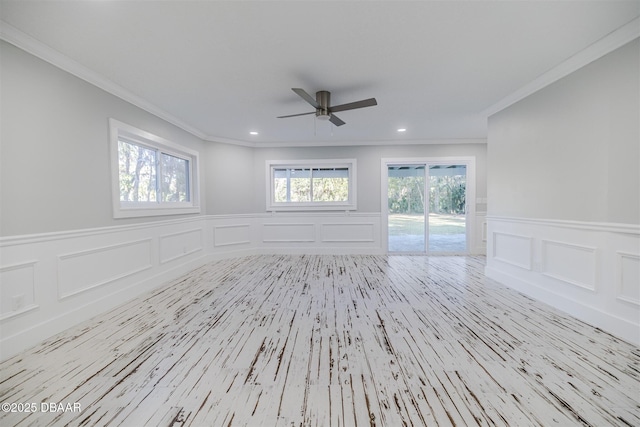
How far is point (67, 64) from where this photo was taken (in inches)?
96.7

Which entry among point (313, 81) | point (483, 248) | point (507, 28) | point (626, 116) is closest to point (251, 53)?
point (313, 81)

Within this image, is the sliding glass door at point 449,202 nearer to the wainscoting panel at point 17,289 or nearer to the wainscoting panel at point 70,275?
the wainscoting panel at point 70,275

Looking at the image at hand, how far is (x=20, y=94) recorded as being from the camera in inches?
84.0

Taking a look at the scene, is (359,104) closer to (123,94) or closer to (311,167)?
(123,94)

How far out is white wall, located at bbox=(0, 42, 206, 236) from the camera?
6.77 ft

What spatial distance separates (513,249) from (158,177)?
5247mm

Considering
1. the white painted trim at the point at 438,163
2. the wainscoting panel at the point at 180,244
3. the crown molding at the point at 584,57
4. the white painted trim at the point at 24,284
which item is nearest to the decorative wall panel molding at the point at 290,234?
the wainscoting panel at the point at 180,244

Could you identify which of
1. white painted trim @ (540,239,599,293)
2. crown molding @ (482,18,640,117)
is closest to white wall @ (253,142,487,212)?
crown molding @ (482,18,640,117)

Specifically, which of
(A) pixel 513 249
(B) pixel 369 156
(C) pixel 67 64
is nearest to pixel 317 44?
(C) pixel 67 64

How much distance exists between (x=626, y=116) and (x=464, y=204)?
368 cm

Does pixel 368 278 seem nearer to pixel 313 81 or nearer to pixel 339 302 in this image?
pixel 339 302

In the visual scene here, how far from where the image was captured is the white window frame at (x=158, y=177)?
3057 millimetres

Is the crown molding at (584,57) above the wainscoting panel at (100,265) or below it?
above

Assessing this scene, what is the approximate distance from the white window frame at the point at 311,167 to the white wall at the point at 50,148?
3.16 m
